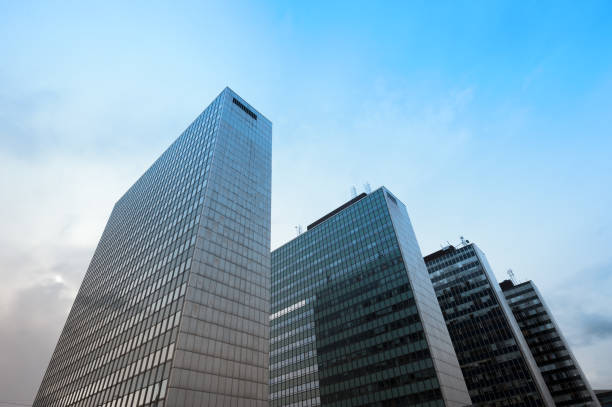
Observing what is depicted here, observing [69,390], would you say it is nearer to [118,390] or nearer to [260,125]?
[118,390]

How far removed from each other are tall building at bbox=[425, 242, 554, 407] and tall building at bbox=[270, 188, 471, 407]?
112 feet

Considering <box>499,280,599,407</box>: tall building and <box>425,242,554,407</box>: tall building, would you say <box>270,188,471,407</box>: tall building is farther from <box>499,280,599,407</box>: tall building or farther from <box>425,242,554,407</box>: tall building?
<box>499,280,599,407</box>: tall building

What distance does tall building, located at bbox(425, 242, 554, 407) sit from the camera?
10231 cm

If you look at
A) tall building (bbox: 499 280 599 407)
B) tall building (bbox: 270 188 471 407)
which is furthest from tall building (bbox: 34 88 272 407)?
tall building (bbox: 499 280 599 407)

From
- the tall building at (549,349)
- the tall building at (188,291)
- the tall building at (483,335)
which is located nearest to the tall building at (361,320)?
the tall building at (483,335)

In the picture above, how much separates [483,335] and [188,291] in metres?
98.2

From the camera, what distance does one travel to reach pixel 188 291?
56.0 meters

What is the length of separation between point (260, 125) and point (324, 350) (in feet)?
206

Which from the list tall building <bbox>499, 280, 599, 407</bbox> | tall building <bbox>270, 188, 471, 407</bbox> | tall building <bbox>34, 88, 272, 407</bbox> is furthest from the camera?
tall building <bbox>499, 280, 599, 407</bbox>

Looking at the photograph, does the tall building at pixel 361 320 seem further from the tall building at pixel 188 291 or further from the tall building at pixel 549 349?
the tall building at pixel 549 349

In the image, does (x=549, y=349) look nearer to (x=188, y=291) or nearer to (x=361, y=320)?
(x=361, y=320)

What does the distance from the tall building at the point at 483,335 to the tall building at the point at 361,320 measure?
34.2 meters

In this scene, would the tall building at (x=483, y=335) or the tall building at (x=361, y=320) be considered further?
the tall building at (x=483, y=335)

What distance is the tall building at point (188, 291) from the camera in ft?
171
